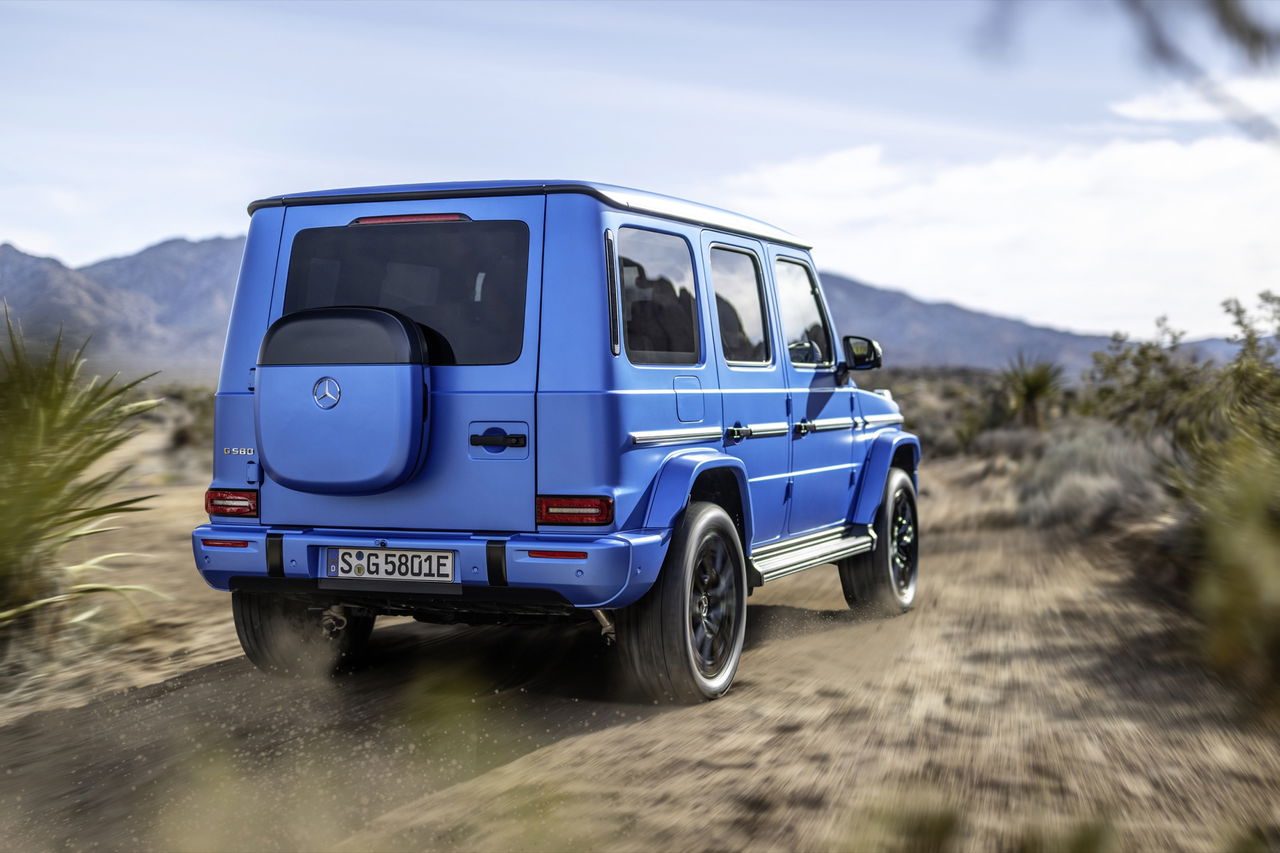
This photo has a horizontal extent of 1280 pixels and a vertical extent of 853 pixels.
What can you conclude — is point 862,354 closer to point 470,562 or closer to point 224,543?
point 470,562

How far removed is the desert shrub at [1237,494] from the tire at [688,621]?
2.32 m

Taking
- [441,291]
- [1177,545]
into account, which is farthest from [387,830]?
[1177,545]

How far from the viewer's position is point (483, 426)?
4934 millimetres

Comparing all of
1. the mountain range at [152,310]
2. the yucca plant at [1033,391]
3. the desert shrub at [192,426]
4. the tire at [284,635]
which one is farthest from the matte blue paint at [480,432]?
the yucca plant at [1033,391]

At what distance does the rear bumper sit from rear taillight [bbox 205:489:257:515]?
0.20 ft

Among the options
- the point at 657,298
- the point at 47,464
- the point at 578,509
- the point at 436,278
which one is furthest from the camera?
the point at 47,464

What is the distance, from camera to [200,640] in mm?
6938

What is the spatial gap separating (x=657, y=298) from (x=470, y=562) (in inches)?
54.0

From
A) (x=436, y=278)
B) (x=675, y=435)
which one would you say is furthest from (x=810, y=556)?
(x=436, y=278)

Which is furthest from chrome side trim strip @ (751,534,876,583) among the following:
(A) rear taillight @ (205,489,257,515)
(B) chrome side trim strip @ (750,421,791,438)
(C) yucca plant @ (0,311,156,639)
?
(C) yucca plant @ (0,311,156,639)

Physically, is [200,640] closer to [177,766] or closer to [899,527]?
[177,766]

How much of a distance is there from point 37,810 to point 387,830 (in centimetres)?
117

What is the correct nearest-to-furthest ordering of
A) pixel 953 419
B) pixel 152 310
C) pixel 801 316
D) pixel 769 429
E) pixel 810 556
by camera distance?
pixel 769 429, pixel 810 556, pixel 801 316, pixel 953 419, pixel 152 310

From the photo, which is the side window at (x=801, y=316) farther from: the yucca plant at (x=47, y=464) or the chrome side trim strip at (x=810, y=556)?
the yucca plant at (x=47, y=464)
